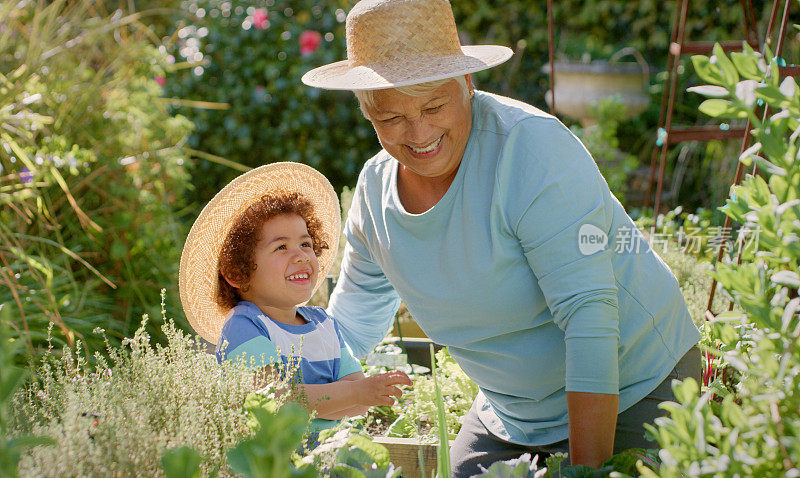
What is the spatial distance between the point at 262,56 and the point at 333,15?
0.65 m

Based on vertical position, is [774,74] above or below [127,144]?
above

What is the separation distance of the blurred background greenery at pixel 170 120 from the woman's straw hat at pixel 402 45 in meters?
1.18

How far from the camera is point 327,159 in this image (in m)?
6.25

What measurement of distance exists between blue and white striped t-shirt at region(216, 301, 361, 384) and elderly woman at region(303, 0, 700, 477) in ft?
0.98

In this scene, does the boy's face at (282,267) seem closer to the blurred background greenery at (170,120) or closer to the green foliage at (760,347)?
the blurred background greenery at (170,120)

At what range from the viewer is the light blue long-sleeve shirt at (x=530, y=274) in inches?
59.4

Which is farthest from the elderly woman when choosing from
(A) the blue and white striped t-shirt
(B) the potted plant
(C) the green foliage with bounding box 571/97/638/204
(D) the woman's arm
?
(B) the potted plant

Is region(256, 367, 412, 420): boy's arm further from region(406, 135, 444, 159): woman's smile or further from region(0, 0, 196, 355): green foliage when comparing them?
region(0, 0, 196, 355): green foliage

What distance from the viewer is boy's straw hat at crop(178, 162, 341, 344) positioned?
202 centimetres

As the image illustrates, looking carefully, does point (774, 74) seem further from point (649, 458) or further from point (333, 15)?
point (333, 15)

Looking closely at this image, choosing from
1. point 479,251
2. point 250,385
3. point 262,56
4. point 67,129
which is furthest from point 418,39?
point 262,56

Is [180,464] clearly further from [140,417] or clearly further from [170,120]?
[170,120]

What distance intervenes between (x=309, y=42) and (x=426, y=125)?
451 centimetres

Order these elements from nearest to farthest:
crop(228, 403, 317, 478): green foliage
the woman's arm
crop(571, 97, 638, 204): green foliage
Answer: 1. crop(228, 403, 317, 478): green foliage
2. the woman's arm
3. crop(571, 97, 638, 204): green foliage
